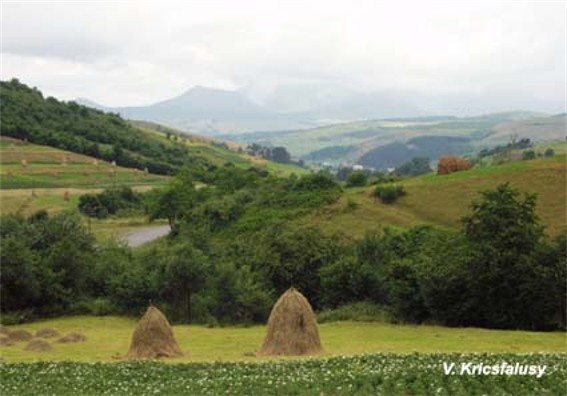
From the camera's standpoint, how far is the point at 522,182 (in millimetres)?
79625

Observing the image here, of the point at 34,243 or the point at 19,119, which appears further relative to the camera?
the point at 19,119

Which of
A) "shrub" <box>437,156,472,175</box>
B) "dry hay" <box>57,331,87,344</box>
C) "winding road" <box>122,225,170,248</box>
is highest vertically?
"shrub" <box>437,156,472,175</box>

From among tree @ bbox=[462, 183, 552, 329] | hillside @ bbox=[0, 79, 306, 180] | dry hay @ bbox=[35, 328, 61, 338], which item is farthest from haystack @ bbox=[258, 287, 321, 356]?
hillside @ bbox=[0, 79, 306, 180]

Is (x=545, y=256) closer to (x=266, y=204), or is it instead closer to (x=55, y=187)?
(x=266, y=204)

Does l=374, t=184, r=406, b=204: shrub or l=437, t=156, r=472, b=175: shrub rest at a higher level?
l=437, t=156, r=472, b=175: shrub

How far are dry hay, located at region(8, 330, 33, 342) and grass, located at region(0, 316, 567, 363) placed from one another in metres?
1.20

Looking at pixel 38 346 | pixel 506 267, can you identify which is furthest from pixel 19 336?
pixel 506 267

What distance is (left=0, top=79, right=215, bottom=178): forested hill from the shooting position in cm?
13900

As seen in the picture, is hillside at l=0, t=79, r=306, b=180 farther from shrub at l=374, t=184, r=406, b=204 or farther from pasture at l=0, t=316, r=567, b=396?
pasture at l=0, t=316, r=567, b=396

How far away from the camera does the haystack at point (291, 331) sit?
34000 mm

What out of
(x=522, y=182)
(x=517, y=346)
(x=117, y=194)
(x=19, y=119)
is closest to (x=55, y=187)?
(x=117, y=194)

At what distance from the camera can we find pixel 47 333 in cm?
4241

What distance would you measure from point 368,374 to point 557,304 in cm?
2238

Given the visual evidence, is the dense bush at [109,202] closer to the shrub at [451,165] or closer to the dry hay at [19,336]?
the shrub at [451,165]
